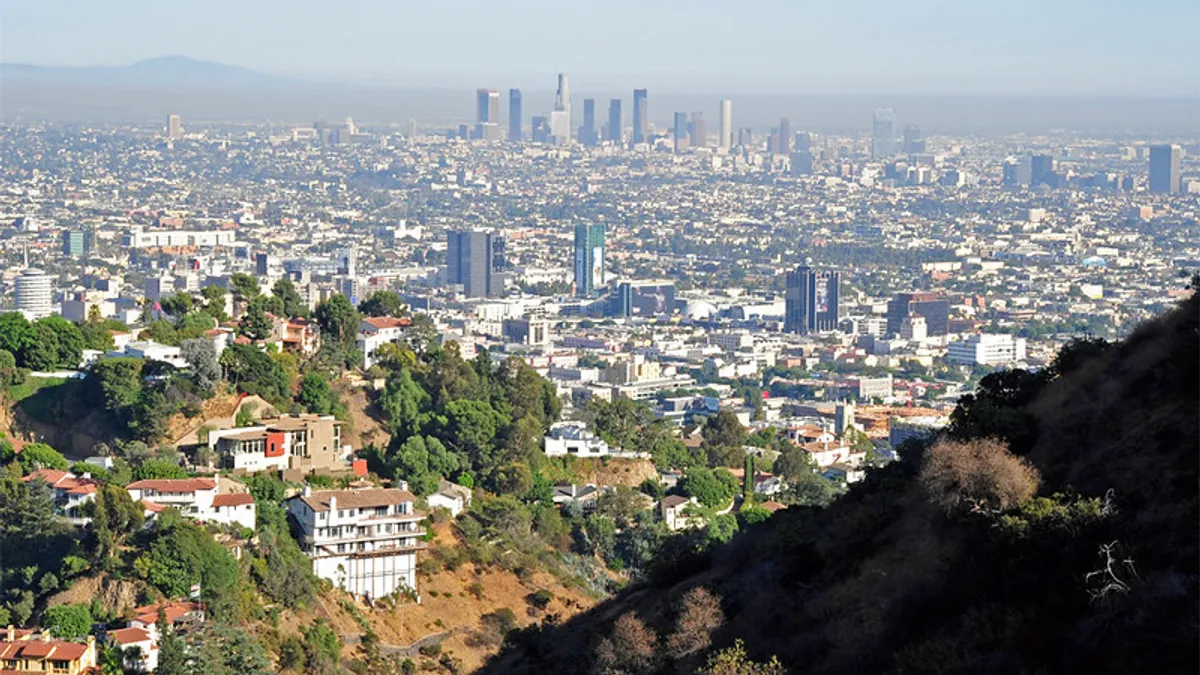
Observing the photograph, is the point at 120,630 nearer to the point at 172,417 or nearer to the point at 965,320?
the point at 172,417

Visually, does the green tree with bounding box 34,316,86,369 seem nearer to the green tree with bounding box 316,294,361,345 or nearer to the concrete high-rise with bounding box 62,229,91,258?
the green tree with bounding box 316,294,361,345

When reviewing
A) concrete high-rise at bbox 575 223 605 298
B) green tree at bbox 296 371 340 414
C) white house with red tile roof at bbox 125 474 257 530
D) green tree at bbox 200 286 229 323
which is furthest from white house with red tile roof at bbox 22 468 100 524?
concrete high-rise at bbox 575 223 605 298

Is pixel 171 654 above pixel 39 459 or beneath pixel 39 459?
beneath

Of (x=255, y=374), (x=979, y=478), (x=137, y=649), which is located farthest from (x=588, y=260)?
(x=979, y=478)

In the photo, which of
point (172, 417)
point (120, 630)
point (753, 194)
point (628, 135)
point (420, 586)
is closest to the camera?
point (120, 630)

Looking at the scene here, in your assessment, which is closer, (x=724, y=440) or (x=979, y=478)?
(x=979, y=478)

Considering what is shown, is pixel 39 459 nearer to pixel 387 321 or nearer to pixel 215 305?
pixel 215 305

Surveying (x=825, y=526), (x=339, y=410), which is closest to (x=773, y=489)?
(x=339, y=410)

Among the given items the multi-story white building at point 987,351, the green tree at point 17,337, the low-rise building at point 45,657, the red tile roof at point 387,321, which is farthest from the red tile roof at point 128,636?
the multi-story white building at point 987,351
